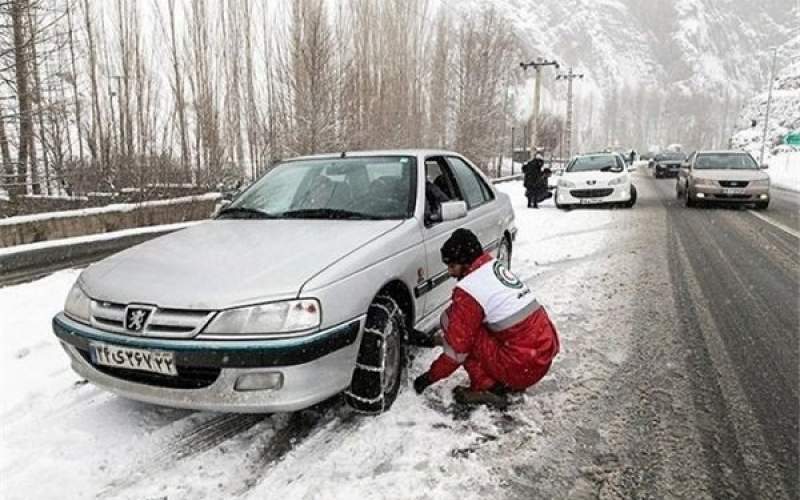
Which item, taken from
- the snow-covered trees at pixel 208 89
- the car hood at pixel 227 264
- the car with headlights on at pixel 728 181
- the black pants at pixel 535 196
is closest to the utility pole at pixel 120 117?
the snow-covered trees at pixel 208 89

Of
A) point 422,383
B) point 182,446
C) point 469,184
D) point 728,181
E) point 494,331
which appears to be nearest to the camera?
point 182,446

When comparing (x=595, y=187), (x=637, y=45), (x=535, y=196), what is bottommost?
(x=535, y=196)

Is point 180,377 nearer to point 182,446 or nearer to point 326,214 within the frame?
point 182,446

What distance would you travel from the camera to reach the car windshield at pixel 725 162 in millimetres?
13144

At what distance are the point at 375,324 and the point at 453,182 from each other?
6.25 ft

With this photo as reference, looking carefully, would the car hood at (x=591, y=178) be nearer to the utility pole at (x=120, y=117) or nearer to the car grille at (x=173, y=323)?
the utility pole at (x=120, y=117)

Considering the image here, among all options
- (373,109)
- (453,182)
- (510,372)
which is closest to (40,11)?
(453,182)

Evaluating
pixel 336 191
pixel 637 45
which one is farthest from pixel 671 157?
pixel 637 45

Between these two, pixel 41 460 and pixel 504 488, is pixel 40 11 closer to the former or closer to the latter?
pixel 41 460

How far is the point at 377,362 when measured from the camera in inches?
113

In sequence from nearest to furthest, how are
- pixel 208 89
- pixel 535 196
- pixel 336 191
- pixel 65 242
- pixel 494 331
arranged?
pixel 494 331, pixel 336 191, pixel 65 242, pixel 535 196, pixel 208 89

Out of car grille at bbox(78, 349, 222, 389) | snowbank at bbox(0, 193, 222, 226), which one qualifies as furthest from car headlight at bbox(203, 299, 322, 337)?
snowbank at bbox(0, 193, 222, 226)

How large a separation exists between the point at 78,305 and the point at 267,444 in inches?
48.2

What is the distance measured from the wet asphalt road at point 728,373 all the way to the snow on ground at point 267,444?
49 cm
